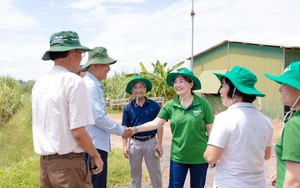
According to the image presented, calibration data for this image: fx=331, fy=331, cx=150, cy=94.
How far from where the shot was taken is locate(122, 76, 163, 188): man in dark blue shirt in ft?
14.6

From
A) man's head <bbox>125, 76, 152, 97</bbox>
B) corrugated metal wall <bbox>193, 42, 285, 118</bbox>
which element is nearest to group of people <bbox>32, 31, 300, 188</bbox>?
man's head <bbox>125, 76, 152, 97</bbox>

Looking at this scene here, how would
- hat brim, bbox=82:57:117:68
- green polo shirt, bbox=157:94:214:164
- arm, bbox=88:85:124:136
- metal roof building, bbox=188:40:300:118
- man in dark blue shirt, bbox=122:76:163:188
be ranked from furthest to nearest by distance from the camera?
metal roof building, bbox=188:40:300:118 < man in dark blue shirt, bbox=122:76:163:188 < hat brim, bbox=82:57:117:68 < green polo shirt, bbox=157:94:214:164 < arm, bbox=88:85:124:136

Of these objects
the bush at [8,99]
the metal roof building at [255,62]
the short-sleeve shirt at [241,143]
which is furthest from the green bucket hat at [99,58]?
the bush at [8,99]

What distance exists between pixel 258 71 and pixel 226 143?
1309 centimetres

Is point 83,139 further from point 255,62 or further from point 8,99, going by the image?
point 8,99

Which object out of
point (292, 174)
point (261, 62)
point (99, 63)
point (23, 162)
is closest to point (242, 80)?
point (292, 174)

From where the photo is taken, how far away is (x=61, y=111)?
2.57 metres

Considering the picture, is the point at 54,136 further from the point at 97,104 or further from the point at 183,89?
the point at 183,89

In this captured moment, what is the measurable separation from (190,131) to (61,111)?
1554 mm

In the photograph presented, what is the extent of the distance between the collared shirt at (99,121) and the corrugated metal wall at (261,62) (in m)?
11.7

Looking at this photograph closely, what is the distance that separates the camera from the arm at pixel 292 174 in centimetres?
186

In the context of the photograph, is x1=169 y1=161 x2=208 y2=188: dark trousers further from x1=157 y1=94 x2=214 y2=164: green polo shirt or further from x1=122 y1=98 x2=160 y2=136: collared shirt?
x1=122 y1=98 x2=160 y2=136: collared shirt

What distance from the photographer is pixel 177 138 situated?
12.1ft

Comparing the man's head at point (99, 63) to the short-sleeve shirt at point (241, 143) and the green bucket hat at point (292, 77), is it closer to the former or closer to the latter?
the short-sleeve shirt at point (241, 143)
